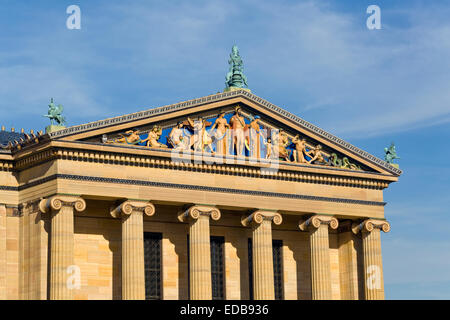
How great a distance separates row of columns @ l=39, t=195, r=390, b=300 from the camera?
206 feet

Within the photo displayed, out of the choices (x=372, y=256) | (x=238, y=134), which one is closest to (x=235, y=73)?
(x=238, y=134)

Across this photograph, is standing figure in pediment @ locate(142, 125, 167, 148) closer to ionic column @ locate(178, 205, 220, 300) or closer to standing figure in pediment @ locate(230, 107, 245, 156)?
ionic column @ locate(178, 205, 220, 300)

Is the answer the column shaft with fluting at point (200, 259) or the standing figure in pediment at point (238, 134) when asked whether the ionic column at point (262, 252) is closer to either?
the column shaft with fluting at point (200, 259)

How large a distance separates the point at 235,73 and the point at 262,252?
38.0 feet

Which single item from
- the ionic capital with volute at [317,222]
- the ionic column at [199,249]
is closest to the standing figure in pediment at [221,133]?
the ionic column at [199,249]

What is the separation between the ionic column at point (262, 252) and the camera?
228ft

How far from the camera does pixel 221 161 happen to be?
68.3 meters

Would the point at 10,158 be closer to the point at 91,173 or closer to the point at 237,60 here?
the point at 91,173

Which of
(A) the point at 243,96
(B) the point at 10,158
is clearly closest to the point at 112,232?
(B) the point at 10,158

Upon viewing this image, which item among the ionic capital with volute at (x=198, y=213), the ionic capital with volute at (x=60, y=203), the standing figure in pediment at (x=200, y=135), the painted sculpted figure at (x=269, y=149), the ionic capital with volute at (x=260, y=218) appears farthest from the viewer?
the painted sculpted figure at (x=269, y=149)

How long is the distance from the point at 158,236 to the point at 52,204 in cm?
868

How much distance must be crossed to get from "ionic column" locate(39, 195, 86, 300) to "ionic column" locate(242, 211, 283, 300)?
11.8m

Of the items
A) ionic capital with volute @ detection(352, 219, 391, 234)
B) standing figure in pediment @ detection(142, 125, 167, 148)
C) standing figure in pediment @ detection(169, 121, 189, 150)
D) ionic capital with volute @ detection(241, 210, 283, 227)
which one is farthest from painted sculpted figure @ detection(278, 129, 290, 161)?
standing figure in pediment @ detection(142, 125, 167, 148)

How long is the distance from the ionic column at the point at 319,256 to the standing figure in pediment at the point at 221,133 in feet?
25.8
